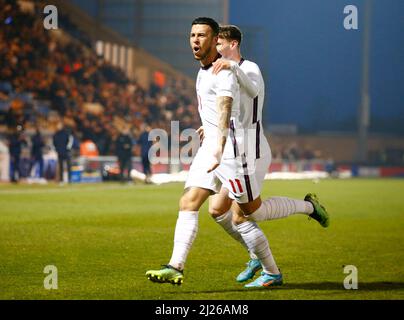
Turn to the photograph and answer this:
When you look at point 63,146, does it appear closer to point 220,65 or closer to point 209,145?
point 209,145

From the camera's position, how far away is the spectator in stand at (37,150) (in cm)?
2673

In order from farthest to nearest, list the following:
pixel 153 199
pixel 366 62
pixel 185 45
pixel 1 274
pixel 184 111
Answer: pixel 185 45, pixel 366 62, pixel 184 111, pixel 153 199, pixel 1 274

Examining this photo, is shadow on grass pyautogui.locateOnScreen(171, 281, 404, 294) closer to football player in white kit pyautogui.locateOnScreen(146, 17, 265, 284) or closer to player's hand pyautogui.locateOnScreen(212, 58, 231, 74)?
football player in white kit pyautogui.locateOnScreen(146, 17, 265, 284)

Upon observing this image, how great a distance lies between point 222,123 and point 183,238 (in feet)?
3.02

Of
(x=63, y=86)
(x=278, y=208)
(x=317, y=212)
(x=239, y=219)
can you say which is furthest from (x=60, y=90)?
(x=239, y=219)

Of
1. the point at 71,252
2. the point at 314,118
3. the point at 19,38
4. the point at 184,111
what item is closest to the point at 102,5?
the point at 184,111

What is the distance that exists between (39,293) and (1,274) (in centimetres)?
123

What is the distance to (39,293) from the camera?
23.8ft

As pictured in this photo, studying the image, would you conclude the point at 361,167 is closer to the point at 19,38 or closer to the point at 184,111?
the point at 184,111

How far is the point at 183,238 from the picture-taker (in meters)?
7.27

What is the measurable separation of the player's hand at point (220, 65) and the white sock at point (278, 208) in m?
1.25

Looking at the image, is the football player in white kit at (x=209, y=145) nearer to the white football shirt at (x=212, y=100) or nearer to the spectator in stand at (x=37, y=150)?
the white football shirt at (x=212, y=100)

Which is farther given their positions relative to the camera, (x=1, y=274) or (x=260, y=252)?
(x=1, y=274)

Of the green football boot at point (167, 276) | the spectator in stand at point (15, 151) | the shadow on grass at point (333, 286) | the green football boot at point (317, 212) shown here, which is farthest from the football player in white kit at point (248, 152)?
the spectator in stand at point (15, 151)
